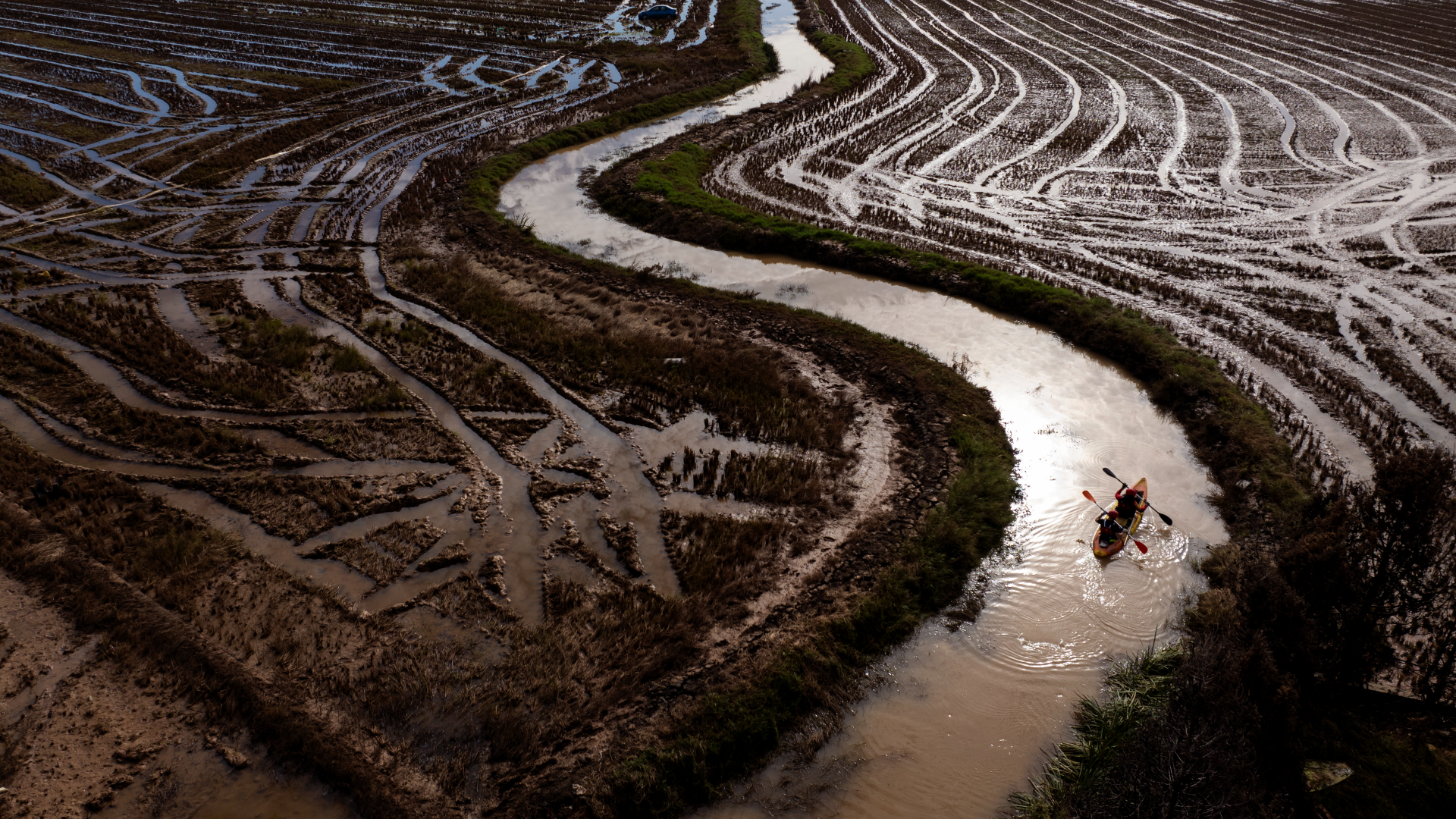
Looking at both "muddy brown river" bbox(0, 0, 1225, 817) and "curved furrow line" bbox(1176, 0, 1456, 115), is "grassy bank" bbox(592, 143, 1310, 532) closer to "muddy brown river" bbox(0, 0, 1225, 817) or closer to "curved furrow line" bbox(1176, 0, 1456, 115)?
"muddy brown river" bbox(0, 0, 1225, 817)

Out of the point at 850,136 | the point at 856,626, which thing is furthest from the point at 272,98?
the point at 856,626

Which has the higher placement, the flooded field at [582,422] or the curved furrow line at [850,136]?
the curved furrow line at [850,136]

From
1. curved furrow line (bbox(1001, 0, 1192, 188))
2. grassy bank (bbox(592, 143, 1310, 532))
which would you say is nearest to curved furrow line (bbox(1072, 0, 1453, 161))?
curved furrow line (bbox(1001, 0, 1192, 188))

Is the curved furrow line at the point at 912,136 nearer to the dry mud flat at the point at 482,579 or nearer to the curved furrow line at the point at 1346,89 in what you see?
the dry mud flat at the point at 482,579

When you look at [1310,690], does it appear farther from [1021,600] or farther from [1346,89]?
[1346,89]

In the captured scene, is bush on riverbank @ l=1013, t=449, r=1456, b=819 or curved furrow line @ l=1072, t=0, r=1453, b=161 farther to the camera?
curved furrow line @ l=1072, t=0, r=1453, b=161

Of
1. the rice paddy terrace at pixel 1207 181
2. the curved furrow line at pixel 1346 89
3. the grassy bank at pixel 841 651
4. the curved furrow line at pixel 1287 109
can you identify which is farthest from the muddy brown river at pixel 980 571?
the curved furrow line at pixel 1346 89
